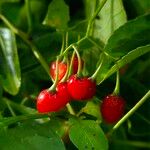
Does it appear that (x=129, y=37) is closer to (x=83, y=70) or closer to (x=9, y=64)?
(x=83, y=70)

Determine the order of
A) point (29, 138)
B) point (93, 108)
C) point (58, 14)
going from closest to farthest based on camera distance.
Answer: point (29, 138), point (93, 108), point (58, 14)

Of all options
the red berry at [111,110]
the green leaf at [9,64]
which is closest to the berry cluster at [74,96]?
the red berry at [111,110]

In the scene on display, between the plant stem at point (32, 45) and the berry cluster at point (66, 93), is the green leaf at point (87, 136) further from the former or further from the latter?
the plant stem at point (32, 45)

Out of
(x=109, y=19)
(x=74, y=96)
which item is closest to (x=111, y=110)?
(x=74, y=96)

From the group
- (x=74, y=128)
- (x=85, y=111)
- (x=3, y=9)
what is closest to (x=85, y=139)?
(x=74, y=128)

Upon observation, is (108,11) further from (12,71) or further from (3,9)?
(3,9)
